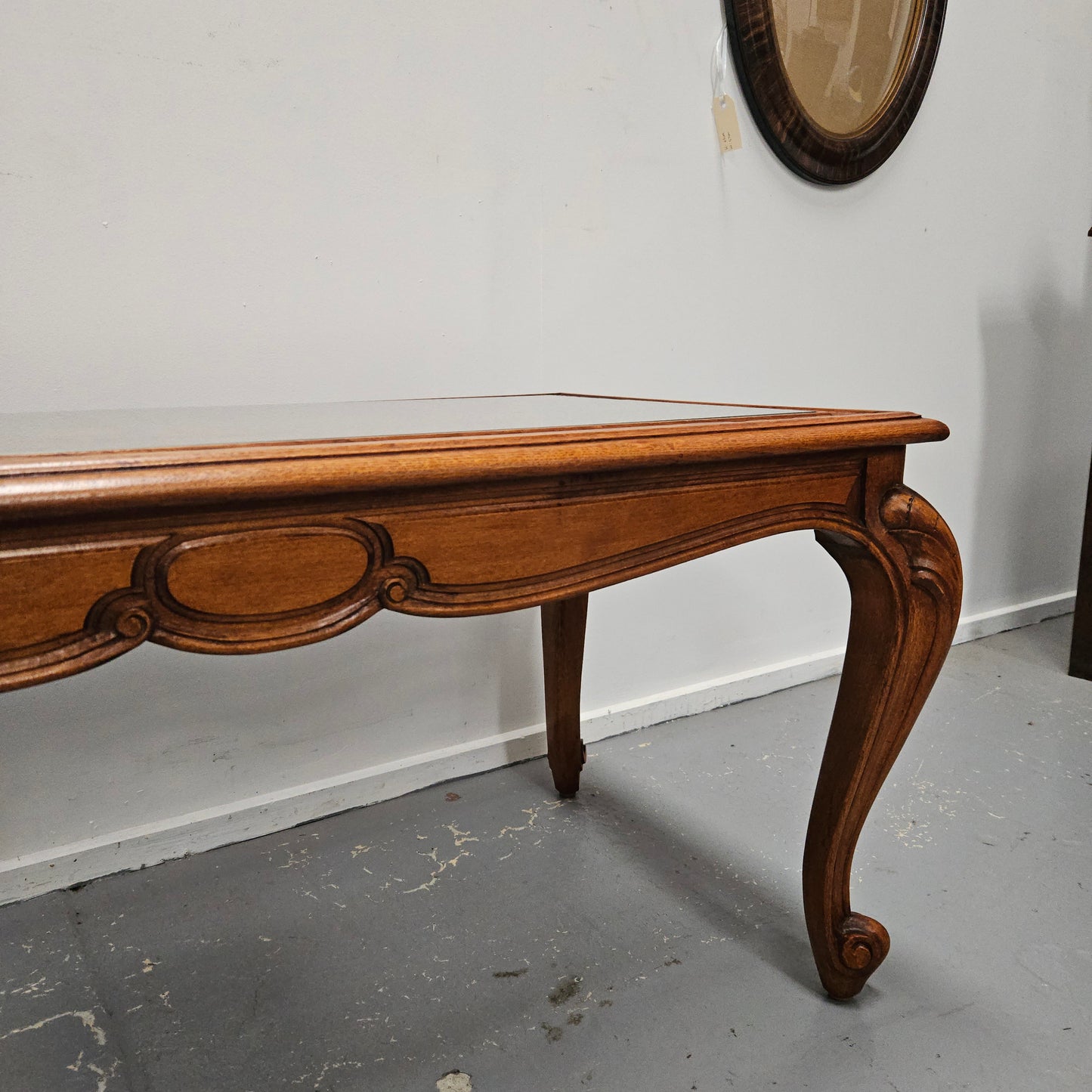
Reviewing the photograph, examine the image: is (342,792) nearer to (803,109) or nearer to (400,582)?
(400,582)

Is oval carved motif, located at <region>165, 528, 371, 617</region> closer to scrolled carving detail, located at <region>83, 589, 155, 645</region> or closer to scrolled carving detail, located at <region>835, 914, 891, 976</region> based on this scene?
scrolled carving detail, located at <region>83, 589, 155, 645</region>

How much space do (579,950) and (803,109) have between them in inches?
63.0

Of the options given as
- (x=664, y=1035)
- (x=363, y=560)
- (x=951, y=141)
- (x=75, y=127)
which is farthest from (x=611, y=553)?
(x=951, y=141)

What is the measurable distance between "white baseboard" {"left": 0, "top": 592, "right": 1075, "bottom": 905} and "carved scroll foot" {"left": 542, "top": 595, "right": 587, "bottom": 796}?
6.8 inches

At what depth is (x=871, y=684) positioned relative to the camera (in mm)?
985

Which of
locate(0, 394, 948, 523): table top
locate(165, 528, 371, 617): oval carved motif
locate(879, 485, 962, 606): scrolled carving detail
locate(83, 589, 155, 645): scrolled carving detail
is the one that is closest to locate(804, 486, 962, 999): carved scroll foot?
locate(879, 485, 962, 606): scrolled carving detail

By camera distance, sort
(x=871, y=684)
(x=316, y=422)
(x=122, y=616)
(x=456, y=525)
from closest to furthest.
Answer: (x=122, y=616) → (x=456, y=525) → (x=316, y=422) → (x=871, y=684)

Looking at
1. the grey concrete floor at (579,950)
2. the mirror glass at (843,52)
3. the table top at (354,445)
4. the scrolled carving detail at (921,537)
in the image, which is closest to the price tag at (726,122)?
the mirror glass at (843,52)

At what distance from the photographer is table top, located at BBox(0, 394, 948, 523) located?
55 cm

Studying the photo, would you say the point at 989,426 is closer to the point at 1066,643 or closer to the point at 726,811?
the point at 1066,643

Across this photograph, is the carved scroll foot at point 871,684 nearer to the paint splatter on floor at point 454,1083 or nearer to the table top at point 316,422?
the table top at point 316,422

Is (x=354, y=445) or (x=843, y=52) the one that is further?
(x=843, y=52)

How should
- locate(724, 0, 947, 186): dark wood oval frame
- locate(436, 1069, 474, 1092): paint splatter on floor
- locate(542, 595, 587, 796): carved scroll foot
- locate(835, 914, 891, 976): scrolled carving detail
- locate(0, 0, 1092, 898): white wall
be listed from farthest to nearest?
locate(724, 0, 947, 186): dark wood oval frame < locate(542, 595, 587, 796): carved scroll foot < locate(0, 0, 1092, 898): white wall < locate(835, 914, 891, 976): scrolled carving detail < locate(436, 1069, 474, 1092): paint splatter on floor

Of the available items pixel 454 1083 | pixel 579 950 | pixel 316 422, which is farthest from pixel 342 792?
pixel 316 422
